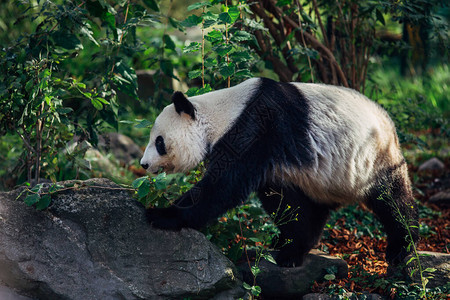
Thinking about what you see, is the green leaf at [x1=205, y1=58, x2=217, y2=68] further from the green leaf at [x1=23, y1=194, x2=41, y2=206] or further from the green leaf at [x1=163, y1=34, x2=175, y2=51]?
the green leaf at [x1=23, y1=194, x2=41, y2=206]

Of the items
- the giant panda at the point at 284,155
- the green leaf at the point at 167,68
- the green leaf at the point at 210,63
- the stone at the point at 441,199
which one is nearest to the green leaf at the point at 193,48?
the green leaf at the point at 210,63

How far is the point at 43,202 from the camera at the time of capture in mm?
3062

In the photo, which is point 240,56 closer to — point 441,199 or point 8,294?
point 8,294

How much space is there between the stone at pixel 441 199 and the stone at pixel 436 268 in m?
2.23

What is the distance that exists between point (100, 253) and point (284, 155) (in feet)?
4.66

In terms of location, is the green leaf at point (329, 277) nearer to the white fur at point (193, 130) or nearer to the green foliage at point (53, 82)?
the white fur at point (193, 130)

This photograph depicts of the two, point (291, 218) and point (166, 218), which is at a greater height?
point (166, 218)

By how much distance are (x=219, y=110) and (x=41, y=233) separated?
147 centimetres

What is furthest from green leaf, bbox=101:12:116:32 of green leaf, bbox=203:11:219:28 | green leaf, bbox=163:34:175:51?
green leaf, bbox=203:11:219:28

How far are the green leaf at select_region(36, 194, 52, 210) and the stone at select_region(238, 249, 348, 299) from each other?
56.7 inches

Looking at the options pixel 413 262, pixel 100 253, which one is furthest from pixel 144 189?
pixel 413 262

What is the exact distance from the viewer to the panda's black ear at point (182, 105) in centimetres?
337

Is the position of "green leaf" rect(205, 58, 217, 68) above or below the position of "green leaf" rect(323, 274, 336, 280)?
above

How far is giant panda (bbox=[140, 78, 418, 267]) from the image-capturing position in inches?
130
